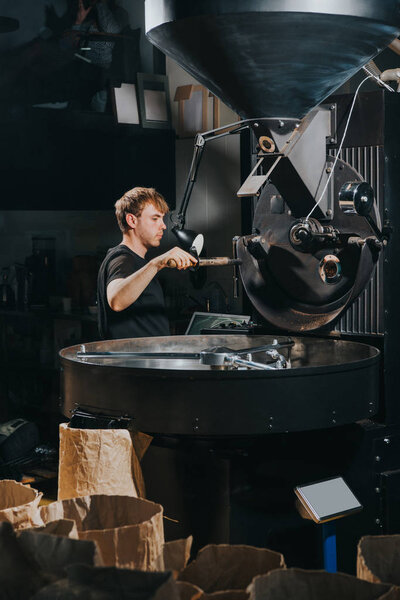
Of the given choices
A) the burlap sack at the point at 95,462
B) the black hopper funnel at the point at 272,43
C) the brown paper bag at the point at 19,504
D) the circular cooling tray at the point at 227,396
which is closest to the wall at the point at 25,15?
the black hopper funnel at the point at 272,43

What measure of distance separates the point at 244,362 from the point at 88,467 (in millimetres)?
455

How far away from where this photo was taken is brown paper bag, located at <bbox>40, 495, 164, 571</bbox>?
114cm

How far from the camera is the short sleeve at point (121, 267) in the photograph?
10.4 ft

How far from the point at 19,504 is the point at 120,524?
8.0 inches

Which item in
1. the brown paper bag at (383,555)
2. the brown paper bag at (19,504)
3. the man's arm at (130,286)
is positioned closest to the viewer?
the brown paper bag at (383,555)

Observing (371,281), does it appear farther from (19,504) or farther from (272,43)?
(19,504)

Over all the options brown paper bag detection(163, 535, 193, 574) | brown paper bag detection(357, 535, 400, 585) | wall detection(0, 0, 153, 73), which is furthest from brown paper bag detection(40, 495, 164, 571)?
wall detection(0, 0, 153, 73)

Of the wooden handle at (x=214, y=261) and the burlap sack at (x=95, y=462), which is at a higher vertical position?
the wooden handle at (x=214, y=261)

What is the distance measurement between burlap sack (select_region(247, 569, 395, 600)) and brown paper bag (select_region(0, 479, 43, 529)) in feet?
1.38

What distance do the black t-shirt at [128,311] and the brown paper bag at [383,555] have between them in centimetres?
221

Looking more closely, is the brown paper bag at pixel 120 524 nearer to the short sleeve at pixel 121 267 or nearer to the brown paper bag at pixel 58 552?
the brown paper bag at pixel 58 552

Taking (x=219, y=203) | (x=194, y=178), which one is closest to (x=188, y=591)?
(x=194, y=178)

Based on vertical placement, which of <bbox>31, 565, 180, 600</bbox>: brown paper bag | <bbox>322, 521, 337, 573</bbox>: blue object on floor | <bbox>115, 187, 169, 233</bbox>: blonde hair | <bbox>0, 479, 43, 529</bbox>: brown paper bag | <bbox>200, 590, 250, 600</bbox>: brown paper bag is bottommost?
→ <bbox>322, 521, 337, 573</bbox>: blue object on floor

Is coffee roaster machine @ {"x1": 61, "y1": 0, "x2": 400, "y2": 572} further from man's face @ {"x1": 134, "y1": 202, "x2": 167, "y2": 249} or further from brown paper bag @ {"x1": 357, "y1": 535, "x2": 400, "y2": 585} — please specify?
brown paper bag @ {"x1": 357, "y1": 535, "x2": 400, "y2": 585}
